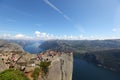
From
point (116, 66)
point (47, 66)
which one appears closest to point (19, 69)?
point (47, 66)

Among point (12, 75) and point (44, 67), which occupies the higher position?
point (44, 67)

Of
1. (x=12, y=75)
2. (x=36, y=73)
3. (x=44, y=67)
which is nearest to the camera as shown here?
(x=12, y=75)

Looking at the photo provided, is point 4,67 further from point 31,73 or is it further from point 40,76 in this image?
point 40,76

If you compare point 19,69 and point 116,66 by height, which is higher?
point 19,69

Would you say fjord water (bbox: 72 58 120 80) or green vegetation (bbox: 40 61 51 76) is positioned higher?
green vegetation (bbox: 40 61 51 76)

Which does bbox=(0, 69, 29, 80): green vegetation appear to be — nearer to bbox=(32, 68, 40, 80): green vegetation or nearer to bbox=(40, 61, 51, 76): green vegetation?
bbox=(32, 68, 40, 80): green vegetation

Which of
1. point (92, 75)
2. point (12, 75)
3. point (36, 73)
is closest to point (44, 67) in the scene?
point (36, 73)

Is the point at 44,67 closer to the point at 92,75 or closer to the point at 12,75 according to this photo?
the point at 12,75

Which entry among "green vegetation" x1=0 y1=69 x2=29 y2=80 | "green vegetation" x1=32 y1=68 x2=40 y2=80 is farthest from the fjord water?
"green vegetation" x1=0 y1=69 x2=29 y2=80
